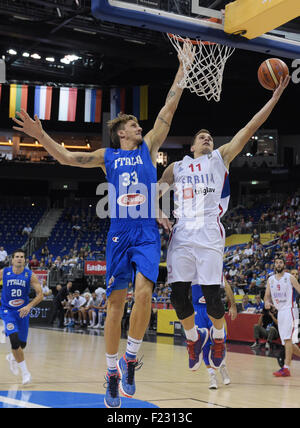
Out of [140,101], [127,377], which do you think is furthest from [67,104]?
[127,377]

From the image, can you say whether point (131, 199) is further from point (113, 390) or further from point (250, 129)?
point (113, 390)

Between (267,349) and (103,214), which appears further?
(103,214)

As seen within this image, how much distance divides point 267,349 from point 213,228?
31.4 feet

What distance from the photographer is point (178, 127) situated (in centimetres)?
3362

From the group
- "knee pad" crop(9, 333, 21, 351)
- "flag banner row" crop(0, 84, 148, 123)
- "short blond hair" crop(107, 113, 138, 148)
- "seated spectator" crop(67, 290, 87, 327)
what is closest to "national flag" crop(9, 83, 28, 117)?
"flag banner row" crop(0, 84, 148, 123)

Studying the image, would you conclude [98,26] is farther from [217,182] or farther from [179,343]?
[217,182]

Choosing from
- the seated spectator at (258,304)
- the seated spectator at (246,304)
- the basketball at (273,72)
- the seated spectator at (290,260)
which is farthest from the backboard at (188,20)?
the seated spectator at (290,260)

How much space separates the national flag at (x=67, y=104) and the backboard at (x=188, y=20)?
78.0ft

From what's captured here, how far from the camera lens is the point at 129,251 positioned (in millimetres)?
5027

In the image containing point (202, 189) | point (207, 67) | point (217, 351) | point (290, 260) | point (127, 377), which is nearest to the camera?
point (127, 377)

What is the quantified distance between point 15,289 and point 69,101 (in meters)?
22.6

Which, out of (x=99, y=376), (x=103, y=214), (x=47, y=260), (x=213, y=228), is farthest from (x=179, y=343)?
(x=103, y=214)

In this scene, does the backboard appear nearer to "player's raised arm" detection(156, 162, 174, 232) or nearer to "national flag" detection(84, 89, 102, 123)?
"player's raised arm" detection(156, 162, 174, 232)

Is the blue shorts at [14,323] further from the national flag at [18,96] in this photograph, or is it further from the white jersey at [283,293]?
the national flag at [18,96]
